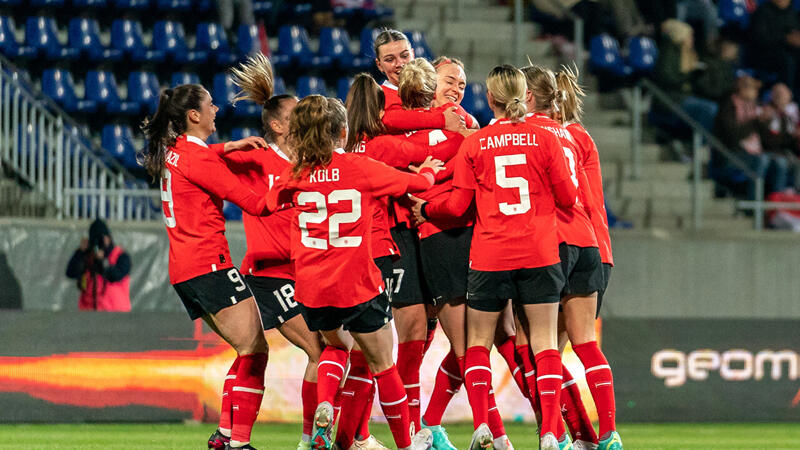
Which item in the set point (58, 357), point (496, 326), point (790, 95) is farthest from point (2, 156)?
point (790, 95)

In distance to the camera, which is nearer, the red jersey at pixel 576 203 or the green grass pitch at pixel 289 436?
the red jersey at pixel 576 203

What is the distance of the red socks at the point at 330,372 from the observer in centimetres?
675

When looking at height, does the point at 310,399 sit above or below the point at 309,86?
below

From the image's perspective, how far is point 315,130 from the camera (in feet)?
22.0

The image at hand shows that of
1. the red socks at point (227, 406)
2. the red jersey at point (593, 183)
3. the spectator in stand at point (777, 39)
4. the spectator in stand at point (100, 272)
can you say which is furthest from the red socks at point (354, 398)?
the spectator in stand at point (777, 39)

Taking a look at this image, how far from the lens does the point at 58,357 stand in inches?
414

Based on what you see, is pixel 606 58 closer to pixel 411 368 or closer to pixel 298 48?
pixel 298 48

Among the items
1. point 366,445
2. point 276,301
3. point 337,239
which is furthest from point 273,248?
point 366,445

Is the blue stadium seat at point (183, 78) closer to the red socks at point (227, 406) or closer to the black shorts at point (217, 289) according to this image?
the red socks at point (227, 406)

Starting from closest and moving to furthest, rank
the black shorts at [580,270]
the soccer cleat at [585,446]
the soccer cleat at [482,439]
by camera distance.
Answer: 1. the soccer cleat at [482,439]
2. the black shorts at [580,270]
3. the soccer cleat at [585,446]

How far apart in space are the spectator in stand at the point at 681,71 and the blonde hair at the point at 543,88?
8.86m

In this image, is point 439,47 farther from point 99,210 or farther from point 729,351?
point 729,351

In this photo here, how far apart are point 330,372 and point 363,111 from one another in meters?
1.48

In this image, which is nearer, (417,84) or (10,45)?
(417,84)
